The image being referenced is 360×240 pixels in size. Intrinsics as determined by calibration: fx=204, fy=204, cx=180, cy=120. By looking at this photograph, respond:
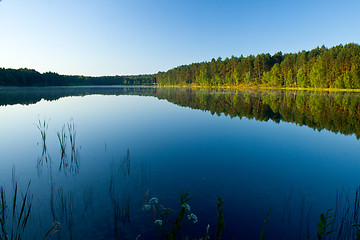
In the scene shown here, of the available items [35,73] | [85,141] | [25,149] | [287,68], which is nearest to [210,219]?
[85,141]

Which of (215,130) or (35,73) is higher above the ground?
(35,73)

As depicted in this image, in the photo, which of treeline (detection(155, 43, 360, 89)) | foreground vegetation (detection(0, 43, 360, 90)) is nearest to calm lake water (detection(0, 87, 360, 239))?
treeline (detection(155, 43, 360, 89))

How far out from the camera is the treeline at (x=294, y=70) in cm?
6756

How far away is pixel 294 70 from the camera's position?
3487 inches

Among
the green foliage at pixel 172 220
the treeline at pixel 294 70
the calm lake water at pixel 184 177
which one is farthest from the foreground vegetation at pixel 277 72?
the green foliage at pixel 172 220

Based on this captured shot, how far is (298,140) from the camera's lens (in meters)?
15.3

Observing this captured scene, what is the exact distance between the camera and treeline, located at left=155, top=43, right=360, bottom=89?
67.6 meters

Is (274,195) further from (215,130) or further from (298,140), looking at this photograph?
(215,130)

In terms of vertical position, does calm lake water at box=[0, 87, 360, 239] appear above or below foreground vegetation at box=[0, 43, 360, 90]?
below

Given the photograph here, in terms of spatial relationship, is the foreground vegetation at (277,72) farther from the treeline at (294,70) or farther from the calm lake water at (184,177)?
the calm lake water at (184,177)

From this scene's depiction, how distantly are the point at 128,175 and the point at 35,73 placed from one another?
14994 cm

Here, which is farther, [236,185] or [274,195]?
[236,185]

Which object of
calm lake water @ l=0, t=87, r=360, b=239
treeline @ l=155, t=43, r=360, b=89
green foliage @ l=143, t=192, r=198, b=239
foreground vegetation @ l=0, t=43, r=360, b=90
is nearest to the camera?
green foliage @ l=143, t=192, r=198, b=239

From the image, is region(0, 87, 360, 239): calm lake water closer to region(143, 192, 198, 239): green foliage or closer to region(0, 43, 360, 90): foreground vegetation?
region(143, 192, 198, 239): green foliage
